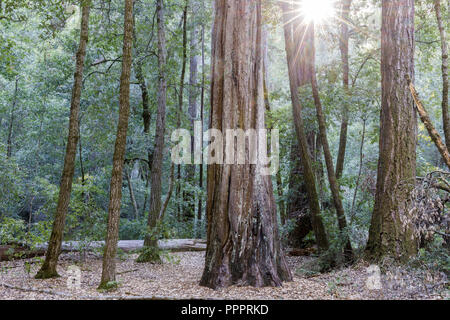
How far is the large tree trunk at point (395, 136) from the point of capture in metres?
6.53

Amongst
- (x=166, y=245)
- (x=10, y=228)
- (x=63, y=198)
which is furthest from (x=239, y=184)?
(x=166, y=245)

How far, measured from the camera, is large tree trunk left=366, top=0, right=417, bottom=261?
6527mm

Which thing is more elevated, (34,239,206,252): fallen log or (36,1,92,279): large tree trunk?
(36,1,92,279): large tree trunk

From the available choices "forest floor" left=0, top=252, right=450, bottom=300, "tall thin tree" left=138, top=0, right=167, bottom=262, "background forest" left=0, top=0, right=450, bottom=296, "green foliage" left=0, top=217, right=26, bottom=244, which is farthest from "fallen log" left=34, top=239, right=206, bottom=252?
"forest floor" left=0, top=252, right=450, bottom=300

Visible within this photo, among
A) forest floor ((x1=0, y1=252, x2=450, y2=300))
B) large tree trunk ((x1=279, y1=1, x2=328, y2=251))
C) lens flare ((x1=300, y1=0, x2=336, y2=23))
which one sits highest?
lens flare ((x1=300, y1=0, x2=336, y2=23))

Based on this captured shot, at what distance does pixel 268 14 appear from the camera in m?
11.1

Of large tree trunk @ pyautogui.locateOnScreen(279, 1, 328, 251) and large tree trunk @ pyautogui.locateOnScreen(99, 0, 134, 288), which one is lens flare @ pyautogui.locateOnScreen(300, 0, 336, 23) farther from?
large tree trunk @ pyautogui.locateOnScreen(99, 0, 134, 288)

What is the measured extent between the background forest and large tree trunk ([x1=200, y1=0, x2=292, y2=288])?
137cm

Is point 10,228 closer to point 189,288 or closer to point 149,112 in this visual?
point 189,288

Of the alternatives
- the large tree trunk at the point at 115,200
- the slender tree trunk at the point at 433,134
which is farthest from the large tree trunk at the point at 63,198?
the slender tree trunk at the point at 433,134

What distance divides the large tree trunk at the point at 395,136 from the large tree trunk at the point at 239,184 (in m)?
1.83

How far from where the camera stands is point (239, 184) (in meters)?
6.15

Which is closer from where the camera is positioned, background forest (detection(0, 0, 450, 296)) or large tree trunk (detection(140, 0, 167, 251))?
background forest (detection(0, 0, 450, 296))
